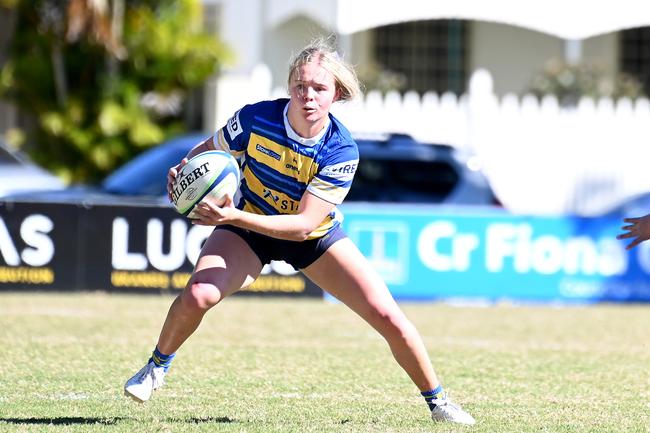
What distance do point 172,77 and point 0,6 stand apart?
313 cm

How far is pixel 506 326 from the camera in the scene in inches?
502

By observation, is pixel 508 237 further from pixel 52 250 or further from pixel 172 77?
pixel 172 77

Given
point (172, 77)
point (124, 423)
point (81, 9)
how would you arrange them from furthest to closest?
point (172, 77)
point (81, 9)
point (124, 423)

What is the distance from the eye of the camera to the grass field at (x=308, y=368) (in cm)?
717

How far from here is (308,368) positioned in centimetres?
942

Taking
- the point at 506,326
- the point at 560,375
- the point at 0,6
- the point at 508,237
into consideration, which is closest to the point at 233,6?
the point at 0,6

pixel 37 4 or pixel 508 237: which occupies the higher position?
pixel 37 4

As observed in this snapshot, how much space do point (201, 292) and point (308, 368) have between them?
2967mm

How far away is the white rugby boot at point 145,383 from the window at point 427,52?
1780 centimetres

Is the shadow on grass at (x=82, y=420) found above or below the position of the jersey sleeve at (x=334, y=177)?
below

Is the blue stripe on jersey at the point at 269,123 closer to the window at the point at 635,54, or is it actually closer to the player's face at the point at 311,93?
the player's face at the point at 311,93

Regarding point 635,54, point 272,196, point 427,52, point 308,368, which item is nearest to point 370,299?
point 272,196

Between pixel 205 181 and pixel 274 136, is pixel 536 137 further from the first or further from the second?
pixel 205 181

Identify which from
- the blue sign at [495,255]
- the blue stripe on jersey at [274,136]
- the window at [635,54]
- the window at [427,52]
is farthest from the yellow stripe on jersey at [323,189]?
the window at [635,54]
